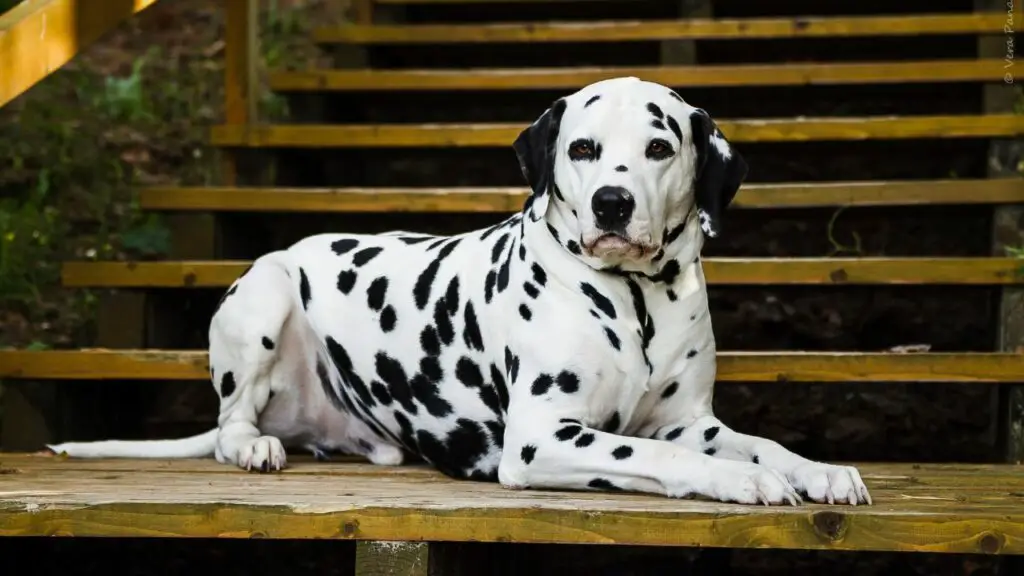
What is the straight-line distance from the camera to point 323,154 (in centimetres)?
609

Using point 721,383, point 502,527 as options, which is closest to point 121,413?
point 721,383

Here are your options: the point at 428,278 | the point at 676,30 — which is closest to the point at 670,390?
the point at 428,278

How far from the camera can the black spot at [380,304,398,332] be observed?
4094 millimetres

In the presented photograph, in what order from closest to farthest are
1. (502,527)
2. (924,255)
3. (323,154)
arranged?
(502,527) < (924,255) < (323,154)

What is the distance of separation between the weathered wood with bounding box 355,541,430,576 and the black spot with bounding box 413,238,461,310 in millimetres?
1126

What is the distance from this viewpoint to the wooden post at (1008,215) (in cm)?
439

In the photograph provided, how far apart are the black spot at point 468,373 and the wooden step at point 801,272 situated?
1.22 metres

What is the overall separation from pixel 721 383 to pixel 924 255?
1042mm

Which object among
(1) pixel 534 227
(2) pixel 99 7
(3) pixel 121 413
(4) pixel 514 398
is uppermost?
(2) pixel 99 7

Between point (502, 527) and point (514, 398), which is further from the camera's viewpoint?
point (514, 398)

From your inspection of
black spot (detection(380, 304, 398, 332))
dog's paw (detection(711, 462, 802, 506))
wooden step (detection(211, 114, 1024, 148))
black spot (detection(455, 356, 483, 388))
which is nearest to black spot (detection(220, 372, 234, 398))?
black spot (detection(380, 304, 398, 332))

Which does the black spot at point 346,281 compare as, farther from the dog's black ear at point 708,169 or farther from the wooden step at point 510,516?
the dog's black ear at point 708,169

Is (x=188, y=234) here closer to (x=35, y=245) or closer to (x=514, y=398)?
(x=35, y=245)

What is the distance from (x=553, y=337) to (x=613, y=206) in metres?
0.40
